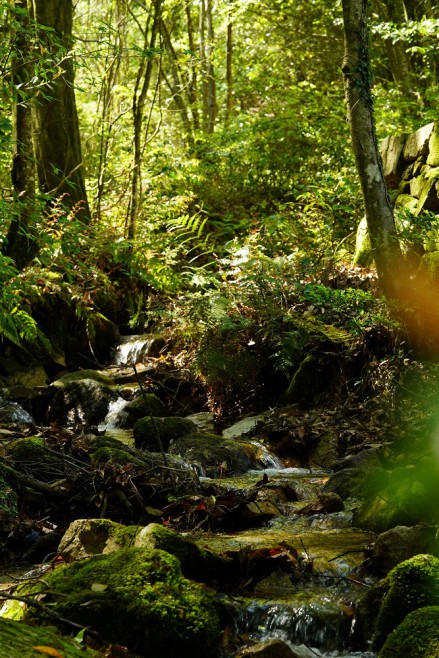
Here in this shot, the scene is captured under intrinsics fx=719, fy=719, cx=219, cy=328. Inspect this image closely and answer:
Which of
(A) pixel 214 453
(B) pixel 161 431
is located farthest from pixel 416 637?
(B) pixel 161 431

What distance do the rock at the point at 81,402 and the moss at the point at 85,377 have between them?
7.9 inches

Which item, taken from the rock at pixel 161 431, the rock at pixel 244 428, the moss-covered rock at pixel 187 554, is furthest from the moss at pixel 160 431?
the moss-covered rock at pixel 187 554

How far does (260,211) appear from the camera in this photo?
1593 cm

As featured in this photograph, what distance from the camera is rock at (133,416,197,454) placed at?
736 centimetres

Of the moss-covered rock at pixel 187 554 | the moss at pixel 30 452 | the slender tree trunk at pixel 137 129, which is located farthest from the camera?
the slender tree trunk at pixel 137 129

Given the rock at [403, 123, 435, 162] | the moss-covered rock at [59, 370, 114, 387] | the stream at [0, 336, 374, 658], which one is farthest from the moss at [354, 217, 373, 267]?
the stream at [0, 336, 374, 658]

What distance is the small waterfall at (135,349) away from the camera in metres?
11.3

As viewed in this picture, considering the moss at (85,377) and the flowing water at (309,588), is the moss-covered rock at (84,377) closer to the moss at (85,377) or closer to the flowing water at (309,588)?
the moss at (85,377)

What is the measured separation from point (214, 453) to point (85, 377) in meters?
3.51

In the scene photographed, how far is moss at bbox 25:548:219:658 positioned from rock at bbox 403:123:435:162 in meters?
8.71

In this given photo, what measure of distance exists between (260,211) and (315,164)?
1.55m

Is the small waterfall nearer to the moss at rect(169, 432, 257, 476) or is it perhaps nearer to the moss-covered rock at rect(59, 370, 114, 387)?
the moss-covered rock at rect(59, 370, 114, 387)

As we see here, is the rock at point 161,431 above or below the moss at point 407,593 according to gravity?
below

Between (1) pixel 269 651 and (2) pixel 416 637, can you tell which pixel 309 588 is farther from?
(2) pixel 416 637
